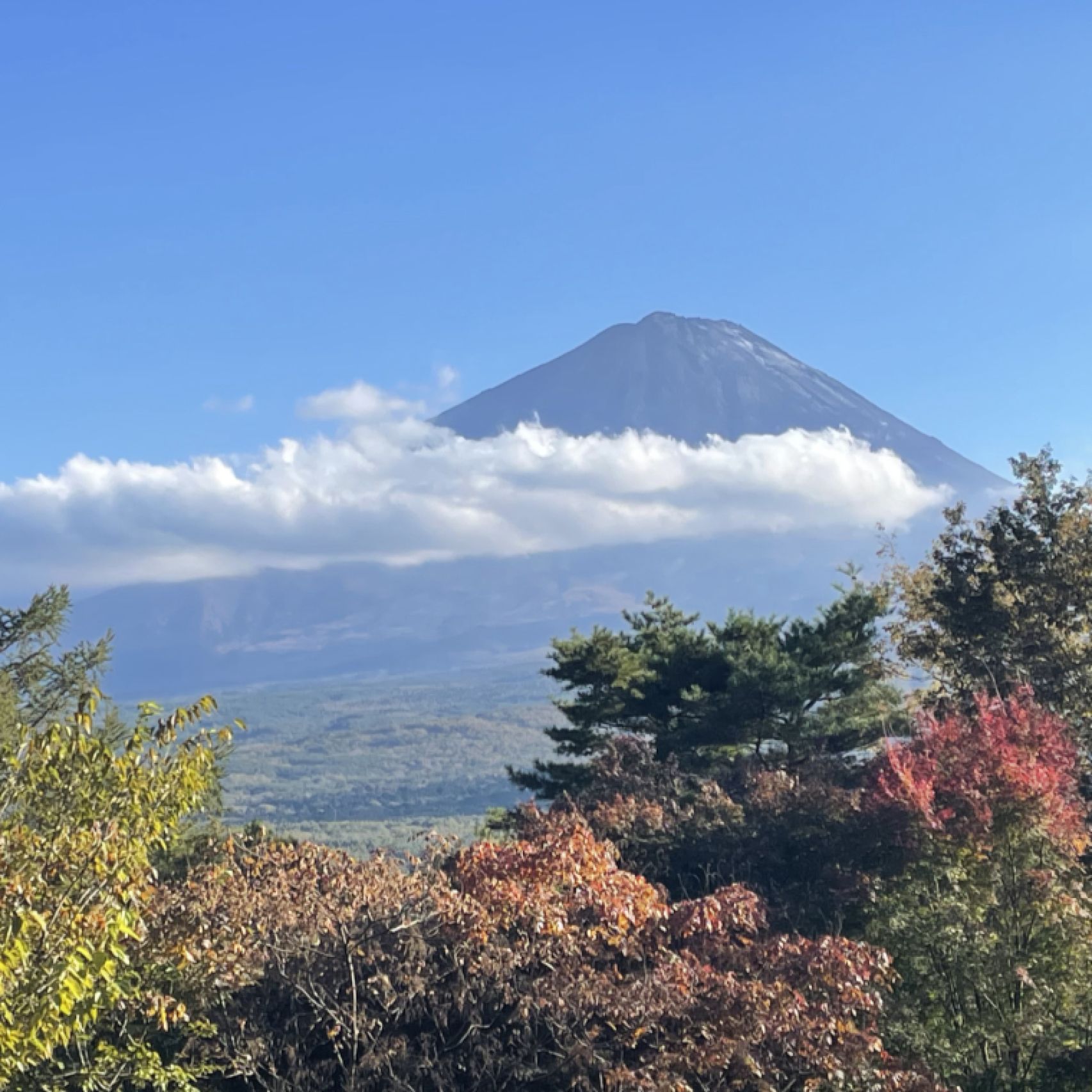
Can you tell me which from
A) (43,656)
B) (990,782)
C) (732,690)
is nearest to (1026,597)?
(732,690)

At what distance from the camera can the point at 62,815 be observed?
8.30 metres

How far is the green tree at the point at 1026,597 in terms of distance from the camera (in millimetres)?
24688

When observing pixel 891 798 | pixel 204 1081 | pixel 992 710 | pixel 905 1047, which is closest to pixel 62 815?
pixel 204 1081

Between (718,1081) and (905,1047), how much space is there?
3447 millimetres

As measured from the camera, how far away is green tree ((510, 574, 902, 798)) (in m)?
28.4

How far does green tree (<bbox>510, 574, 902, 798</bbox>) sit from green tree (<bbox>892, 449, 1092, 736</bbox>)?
2.75 meters

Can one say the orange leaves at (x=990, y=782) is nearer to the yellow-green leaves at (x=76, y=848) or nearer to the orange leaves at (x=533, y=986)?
the orange leaves at (x=533, y=986)

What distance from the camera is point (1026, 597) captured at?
25734 millimetres

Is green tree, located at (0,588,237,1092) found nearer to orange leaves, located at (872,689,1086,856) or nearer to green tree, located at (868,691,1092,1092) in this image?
green tree, located at (868,691,1092,1092)

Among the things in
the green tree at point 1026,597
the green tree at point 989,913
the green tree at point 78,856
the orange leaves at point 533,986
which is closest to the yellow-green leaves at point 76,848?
the green tree at point 78,856

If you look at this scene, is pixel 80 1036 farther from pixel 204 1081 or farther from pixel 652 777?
pixel 652 777

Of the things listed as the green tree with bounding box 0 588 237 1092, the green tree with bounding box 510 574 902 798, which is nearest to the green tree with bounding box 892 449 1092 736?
the green tree with bounding box 510 574 902 798

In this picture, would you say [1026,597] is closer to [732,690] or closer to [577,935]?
[732,690]

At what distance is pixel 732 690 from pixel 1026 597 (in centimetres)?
678
